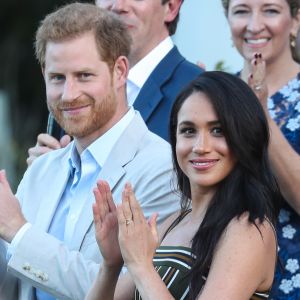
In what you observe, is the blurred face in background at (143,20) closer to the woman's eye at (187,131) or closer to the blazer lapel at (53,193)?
the blazer lapel at (53,193)

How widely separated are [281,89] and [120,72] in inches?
24.8

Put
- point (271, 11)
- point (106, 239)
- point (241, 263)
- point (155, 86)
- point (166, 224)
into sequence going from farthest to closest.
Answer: point (155, 86) → point (271, 11) → point (166, 224) → point (106, 239) → point (241, 263)

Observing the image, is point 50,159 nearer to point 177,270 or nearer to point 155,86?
point 155,86

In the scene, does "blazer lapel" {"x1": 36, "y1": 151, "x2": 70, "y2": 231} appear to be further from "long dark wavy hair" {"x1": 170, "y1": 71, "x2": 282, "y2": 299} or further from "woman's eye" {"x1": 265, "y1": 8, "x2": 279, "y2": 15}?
"woman's eye" {"x1": 265, "y1": 8, "x2": 279, "y2": 15}

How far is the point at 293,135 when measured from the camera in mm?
4379

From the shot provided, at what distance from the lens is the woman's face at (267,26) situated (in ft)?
15.7

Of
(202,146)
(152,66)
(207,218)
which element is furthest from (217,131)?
(152,66)

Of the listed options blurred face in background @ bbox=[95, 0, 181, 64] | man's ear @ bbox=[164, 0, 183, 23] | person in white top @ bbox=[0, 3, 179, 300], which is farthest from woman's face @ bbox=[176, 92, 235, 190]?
man's ear @ bbox=[164, 0, 183, 23]

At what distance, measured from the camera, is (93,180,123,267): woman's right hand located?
3.94 meters

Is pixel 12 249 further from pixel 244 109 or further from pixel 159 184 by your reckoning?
pixel 244 109

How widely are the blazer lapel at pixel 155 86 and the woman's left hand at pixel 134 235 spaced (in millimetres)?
1406

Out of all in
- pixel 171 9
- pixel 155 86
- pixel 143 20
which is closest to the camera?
pixel 155 86

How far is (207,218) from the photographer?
387cm

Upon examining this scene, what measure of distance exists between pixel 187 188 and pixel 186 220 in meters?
0.15
